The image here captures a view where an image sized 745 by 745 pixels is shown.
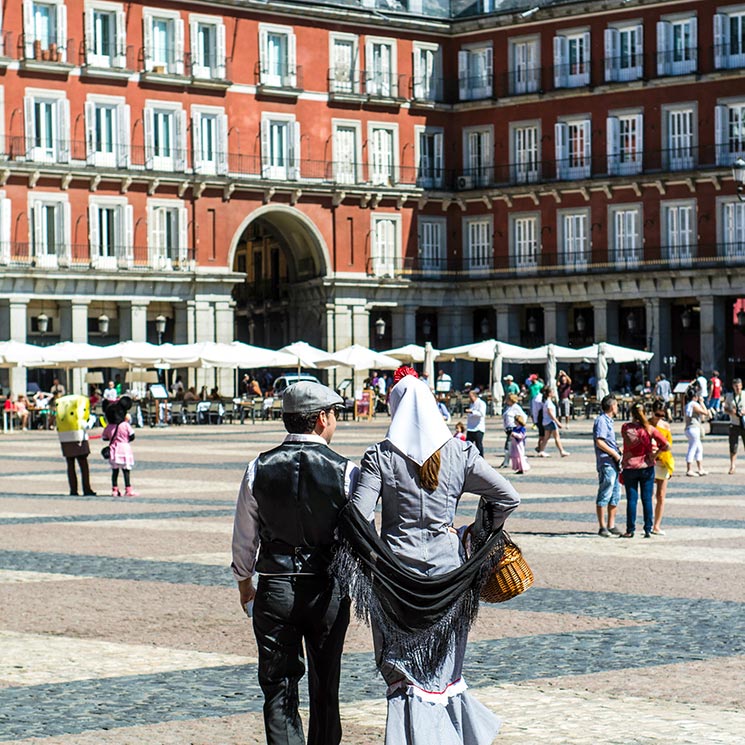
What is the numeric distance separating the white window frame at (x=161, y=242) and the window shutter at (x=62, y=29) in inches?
249

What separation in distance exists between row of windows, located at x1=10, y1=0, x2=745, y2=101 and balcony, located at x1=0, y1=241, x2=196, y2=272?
660 cm

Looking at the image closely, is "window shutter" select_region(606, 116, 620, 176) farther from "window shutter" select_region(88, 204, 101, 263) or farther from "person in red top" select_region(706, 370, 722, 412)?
"window shutter" select_region(88, 204, 101, 263)

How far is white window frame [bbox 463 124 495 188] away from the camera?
72.0 m

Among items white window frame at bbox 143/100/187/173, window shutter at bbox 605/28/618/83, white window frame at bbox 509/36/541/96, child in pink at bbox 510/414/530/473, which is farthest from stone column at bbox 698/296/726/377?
child in pink at bbox 510/414/530/473

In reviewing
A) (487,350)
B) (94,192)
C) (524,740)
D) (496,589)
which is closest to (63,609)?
(524,740)

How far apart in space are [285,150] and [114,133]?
7.62 m

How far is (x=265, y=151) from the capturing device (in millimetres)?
67438

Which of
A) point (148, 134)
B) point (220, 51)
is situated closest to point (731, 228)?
point (220, 51)

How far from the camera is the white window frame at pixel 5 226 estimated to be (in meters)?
60.6

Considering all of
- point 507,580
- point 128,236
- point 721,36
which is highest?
point 721,36

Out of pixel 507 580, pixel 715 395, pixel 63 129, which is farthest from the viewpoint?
pixel 63 129

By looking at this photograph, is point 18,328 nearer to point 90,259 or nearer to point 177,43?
point 90,259

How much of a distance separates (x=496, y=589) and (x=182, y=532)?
456 inches

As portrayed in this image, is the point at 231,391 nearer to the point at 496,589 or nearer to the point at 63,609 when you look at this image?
the point at 63,609
